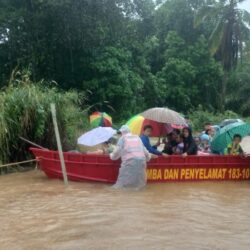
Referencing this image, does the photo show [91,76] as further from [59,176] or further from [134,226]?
[134,226]

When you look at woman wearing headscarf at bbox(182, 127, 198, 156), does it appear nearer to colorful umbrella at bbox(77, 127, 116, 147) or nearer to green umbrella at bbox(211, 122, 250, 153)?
green umbrella at bbox(211, 122, 250, 153)

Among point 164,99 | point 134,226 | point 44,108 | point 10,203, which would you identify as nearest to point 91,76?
point 164,99

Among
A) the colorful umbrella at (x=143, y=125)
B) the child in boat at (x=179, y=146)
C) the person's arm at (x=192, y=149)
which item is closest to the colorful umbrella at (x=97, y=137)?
the colorful umbrella at (x=143, y=125)

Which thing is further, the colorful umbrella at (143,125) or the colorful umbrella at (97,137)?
the colorful umbrella at (143,125)

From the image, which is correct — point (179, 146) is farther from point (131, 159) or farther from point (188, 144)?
point (131, 159)

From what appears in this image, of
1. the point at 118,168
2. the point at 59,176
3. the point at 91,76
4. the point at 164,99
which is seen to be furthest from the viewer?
the point at 164,99

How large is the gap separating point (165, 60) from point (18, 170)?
27556 millimetres

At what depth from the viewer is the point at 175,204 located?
9.50 meters

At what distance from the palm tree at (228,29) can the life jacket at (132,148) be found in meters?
22.4

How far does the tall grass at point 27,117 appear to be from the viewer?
522 inches

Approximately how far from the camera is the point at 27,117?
13516mm

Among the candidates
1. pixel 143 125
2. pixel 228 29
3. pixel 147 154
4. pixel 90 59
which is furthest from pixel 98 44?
pixel 147 154

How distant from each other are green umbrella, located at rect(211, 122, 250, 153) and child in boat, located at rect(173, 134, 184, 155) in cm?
89

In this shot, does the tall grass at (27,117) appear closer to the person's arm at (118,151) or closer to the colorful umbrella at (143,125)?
the colorful umbrella at (143,125)
